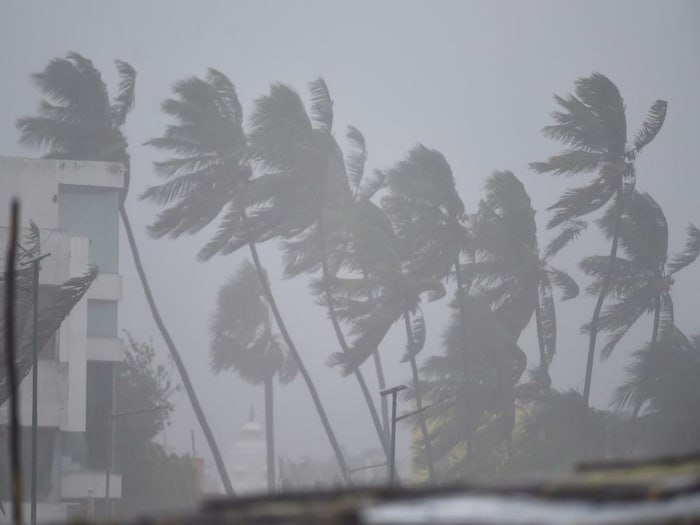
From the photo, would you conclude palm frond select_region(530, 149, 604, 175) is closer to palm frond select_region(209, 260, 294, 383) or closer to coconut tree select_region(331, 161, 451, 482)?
coconut tree select_region(331, 161, 451, 482)

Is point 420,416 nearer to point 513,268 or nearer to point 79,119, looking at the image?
point 513,268

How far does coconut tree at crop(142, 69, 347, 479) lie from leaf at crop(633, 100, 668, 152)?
1476 cm

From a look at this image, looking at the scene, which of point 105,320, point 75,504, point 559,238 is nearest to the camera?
point 75,504

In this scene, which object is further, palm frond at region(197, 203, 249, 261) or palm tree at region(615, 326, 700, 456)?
palm tree at region(615, 326, 700, 456)

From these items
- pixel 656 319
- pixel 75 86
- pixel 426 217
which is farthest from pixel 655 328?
pixel 75 86

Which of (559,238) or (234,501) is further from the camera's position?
(559,238)

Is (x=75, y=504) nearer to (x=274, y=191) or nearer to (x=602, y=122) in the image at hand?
(x=274, y=191)

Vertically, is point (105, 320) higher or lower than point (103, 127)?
lower

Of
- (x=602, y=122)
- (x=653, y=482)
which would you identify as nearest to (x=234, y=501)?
(x=653, y=482)

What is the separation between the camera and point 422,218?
170 ft

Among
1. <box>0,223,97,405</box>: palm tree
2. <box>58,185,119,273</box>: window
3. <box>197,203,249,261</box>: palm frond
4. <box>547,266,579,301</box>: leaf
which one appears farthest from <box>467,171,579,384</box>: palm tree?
<box>0,223,97,405</box>: palm tree

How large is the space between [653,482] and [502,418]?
1804 inches

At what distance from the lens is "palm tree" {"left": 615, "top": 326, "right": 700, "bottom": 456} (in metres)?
51.1

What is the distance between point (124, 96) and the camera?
5291 cm
